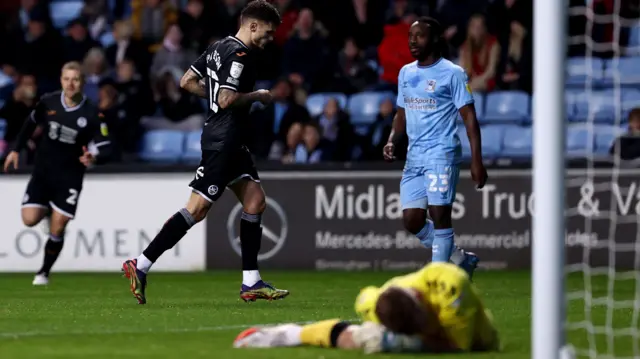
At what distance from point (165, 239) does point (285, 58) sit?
8.29 meters

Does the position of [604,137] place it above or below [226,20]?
below

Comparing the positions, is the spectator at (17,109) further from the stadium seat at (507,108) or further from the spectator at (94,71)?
the stadium seat at (507,108)

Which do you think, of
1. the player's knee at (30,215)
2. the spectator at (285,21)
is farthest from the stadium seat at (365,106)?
the player's knee at (30,215)

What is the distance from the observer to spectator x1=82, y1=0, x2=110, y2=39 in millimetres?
18891

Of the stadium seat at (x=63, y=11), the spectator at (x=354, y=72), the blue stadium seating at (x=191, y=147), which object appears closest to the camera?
the blue stadium seating at (x=191, y=147)

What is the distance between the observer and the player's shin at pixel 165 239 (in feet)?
30.7

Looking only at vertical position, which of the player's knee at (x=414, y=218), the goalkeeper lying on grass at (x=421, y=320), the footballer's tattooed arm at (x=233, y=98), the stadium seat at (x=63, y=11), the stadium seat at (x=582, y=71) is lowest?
the goalkeeper lying on grass at (x=421, y=320)

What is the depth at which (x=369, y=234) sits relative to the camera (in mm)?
14961

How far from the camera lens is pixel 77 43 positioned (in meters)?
18.1

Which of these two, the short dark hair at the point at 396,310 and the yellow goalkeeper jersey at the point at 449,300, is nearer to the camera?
the short dark hair at the point at 396,310

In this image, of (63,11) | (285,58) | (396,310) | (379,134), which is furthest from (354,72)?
(396,310)

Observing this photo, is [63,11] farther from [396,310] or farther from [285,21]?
[396,310]

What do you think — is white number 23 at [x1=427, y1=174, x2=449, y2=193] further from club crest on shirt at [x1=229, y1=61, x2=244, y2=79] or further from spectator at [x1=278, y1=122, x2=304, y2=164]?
spectator at [x1=278, y1=122, x2=304, y2=164]

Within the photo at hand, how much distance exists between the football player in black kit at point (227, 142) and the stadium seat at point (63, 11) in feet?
33.8
